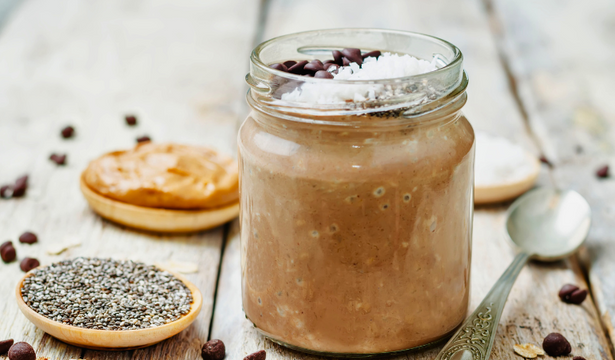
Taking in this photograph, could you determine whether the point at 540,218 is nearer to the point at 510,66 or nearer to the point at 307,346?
the point at 307,346

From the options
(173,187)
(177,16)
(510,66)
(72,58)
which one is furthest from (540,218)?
(177,16)

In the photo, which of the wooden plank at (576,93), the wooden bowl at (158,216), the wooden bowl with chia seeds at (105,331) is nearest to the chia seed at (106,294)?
the wooden bowl with chia seeds at (105,331)

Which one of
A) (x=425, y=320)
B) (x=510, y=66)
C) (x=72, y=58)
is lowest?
(x=510, y=66)

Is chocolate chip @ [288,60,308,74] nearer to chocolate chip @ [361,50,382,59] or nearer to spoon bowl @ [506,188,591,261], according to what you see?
chocolate chip @ [361,50,382,59]

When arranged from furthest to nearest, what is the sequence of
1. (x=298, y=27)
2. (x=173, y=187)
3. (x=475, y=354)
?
1. (x=298, y=27)
2. (x=173, y=187)
3. (x=475, y=354)

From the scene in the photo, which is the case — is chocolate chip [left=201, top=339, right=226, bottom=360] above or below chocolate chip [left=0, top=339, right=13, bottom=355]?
below

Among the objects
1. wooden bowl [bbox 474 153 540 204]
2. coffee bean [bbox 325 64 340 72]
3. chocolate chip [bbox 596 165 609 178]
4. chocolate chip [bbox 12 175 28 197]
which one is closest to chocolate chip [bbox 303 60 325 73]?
coffee bean [bbox 325 64 340 72]

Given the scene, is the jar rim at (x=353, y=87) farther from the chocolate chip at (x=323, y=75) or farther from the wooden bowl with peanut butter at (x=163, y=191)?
the wooden bowl with peanut butter at (x=163, y=191)
